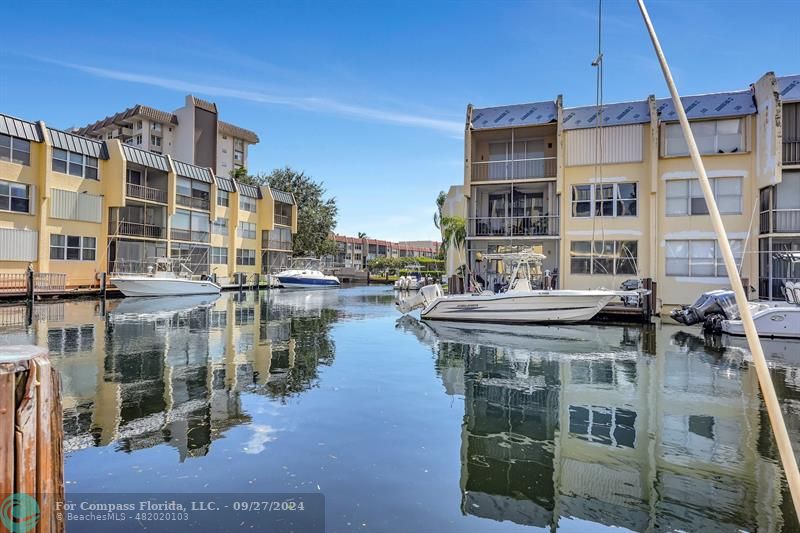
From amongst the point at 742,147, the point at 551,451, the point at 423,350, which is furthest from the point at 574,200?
the point at 551,451

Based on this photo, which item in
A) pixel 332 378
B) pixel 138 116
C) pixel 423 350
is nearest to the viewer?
pixel 332 378

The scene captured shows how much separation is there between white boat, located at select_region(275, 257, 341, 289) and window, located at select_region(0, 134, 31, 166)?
1004 inches

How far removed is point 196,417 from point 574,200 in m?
24.3

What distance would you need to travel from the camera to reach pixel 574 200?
28.1 m

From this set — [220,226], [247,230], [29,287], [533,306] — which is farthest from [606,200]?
[247,230]

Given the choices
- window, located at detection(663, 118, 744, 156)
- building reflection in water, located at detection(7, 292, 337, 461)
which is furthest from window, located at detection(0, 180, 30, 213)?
window, located at detection(663, 118, 744, 156)

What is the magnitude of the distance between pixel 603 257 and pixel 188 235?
3484cm

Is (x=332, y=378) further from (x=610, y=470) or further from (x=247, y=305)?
(x=247, y=305)

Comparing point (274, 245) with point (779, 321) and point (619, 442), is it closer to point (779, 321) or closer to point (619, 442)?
point (779, 321)

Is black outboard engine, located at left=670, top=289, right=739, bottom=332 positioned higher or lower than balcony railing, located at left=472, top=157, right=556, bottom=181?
lower

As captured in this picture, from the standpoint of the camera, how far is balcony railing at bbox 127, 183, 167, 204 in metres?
39.9

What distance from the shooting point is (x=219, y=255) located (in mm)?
49875

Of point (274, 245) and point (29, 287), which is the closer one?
point (29, 287)

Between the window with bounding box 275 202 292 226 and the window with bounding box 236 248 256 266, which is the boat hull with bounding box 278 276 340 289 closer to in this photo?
the window with bounding box 236 248 256 266
